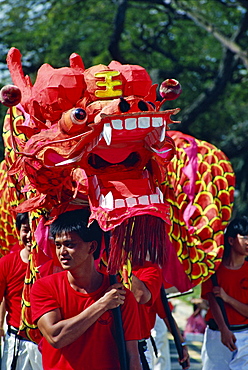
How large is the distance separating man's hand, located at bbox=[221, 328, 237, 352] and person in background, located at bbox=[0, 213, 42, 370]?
121 centimetres

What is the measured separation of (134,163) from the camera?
9.80ft

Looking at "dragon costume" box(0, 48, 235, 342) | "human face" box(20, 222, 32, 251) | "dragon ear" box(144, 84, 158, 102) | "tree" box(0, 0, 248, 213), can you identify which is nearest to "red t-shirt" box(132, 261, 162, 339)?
"dragon costume" box(0, 48, 235, 342)

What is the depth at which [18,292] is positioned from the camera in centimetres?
426

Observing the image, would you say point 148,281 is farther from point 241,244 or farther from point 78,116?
point 241,244

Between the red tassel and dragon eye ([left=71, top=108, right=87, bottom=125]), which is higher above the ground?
dragon eye ([left=71, top=108, right=87, bottom=125])

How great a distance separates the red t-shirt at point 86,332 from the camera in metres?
2.83

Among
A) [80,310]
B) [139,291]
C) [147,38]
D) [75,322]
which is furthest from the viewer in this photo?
[147,38]

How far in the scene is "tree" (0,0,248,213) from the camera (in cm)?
1153

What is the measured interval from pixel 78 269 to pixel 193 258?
1489mm

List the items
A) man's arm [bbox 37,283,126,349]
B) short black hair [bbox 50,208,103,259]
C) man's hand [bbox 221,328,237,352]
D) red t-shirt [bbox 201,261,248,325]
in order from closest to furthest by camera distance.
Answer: man's arm [bbox 37,283,126,349] → short black hair [bbox 50,208,103,259] → man's hand [bbox 221,328,237,352] → red t-shirt [bbox 201,261,248,325]

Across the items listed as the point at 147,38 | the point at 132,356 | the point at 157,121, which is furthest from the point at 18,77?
the point at 147,38

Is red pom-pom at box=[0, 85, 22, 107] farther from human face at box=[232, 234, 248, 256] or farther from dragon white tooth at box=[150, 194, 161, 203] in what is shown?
human face at box=[232, 234, 248, 256]

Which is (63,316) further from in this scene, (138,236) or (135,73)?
(135,73)

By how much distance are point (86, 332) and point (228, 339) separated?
1919 mm
